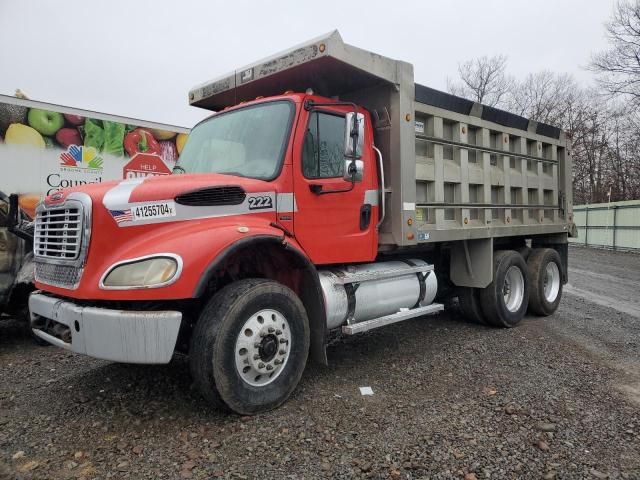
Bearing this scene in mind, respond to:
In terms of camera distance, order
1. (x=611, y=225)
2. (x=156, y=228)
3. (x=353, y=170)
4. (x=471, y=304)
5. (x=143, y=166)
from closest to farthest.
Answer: (x=156, y=228), (x=353, y=170), (x=471, y=304), (x=143, y=166), (x=611, y=225)

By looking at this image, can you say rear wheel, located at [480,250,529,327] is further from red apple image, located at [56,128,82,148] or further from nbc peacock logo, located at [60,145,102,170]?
red apple image, located at [56,128,82,148]

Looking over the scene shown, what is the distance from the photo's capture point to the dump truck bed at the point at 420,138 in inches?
179

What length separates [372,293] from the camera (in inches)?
185

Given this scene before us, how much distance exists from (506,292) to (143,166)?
6460 millimetres

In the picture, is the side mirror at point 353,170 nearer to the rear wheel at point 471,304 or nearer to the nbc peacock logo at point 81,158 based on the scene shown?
the rear wheel at point 471,304

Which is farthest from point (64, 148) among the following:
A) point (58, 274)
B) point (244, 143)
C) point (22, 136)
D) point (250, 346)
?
point (250, 346)

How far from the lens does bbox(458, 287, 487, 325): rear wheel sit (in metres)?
6.56

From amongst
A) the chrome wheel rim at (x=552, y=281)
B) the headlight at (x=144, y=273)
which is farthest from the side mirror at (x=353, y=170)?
the chrome wheel rim at (x=552, y=281)

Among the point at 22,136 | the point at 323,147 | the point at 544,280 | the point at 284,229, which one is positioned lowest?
the point at 544,280

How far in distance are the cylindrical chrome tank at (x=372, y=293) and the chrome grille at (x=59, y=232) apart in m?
2.03

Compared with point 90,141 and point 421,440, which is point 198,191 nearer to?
point 421,440

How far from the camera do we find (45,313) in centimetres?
348

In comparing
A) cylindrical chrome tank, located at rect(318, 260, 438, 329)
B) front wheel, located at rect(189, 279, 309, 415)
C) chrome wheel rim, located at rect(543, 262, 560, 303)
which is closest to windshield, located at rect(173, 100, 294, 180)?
front wheel, located at rect(189, 279, 309, 415)

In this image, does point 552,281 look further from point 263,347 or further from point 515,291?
point 263,347
